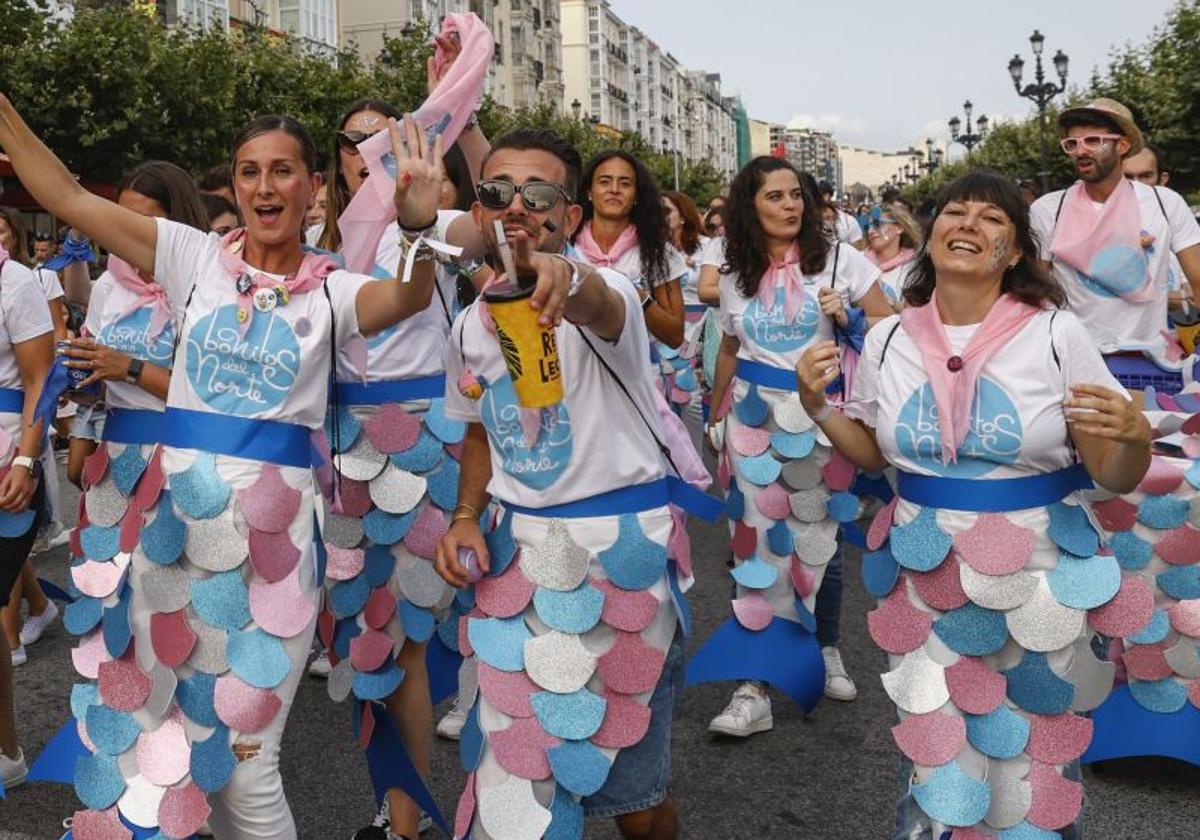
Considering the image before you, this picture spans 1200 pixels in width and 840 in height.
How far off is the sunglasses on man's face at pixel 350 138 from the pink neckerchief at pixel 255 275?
0.73 m

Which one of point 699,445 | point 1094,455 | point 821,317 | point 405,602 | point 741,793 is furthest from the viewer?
point 699,445

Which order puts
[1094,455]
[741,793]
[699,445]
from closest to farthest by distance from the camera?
[1094,455] < [741,793] < [699,445]

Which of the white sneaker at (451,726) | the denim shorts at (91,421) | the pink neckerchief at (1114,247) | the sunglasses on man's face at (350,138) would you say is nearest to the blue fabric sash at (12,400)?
the denim shorts at (91,421)

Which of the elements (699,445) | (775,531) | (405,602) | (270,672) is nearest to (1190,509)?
(775,531)

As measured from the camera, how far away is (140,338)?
12.6 feet

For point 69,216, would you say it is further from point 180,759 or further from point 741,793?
point 741,793

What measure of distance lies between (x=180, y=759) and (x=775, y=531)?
250 centimetres

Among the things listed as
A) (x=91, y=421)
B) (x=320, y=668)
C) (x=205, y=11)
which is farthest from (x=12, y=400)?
(x=205, y=11)

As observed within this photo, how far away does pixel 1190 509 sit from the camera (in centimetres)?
394

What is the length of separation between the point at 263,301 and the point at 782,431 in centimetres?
232

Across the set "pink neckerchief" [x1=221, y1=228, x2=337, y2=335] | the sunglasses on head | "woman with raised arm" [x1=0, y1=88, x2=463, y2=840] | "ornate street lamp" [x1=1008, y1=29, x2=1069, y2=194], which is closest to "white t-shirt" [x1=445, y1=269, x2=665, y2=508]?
"woman with raised arm" [x1=0, y1=88, x2=463, y2=840]

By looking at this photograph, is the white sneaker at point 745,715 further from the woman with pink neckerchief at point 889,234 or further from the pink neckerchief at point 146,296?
the woman with pink neckerchief at point 889,234

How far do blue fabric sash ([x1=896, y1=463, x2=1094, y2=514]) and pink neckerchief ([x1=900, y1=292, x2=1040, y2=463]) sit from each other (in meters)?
0.08

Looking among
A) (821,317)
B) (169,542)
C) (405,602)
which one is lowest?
(405,602)
